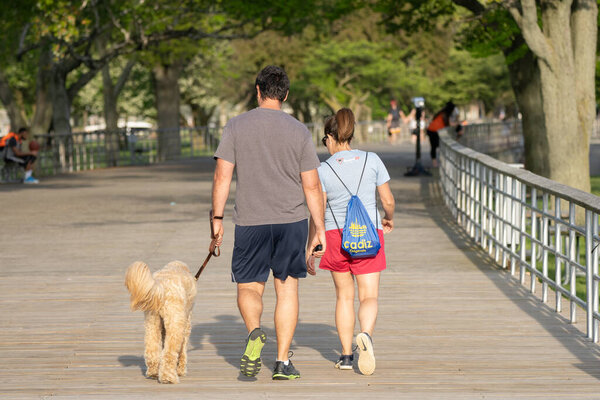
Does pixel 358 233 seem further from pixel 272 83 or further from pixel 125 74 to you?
pixel 125 74

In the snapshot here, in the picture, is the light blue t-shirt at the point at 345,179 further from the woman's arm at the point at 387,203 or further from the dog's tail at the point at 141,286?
the dog's tail at the point at 141,286

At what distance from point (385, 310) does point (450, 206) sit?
888cm

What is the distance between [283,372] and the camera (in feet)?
21.9

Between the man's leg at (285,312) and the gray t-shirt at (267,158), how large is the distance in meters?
0.42

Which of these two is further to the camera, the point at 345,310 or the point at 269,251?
the point at 345,310

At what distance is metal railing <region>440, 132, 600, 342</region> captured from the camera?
308 inches

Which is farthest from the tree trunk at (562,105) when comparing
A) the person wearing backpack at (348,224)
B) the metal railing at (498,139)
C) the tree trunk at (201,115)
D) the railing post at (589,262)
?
the tree trunk at (201,115)

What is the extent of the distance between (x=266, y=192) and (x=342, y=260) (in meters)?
0.79

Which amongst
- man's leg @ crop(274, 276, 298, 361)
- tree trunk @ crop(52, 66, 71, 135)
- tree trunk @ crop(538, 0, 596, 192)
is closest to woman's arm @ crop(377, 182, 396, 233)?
man's leg @ crop(274, 276, 298, 361)

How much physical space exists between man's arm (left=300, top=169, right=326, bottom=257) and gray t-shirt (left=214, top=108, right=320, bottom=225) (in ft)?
0.22

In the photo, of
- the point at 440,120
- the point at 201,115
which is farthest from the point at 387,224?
the point at 201,115

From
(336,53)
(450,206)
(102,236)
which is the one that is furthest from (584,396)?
(336,53)

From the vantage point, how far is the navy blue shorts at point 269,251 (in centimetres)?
649

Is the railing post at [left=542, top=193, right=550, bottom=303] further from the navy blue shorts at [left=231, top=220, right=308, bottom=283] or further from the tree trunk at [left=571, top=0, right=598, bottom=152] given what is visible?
the tree trunk at [left=571, top=0, right=598, bottom=152]
